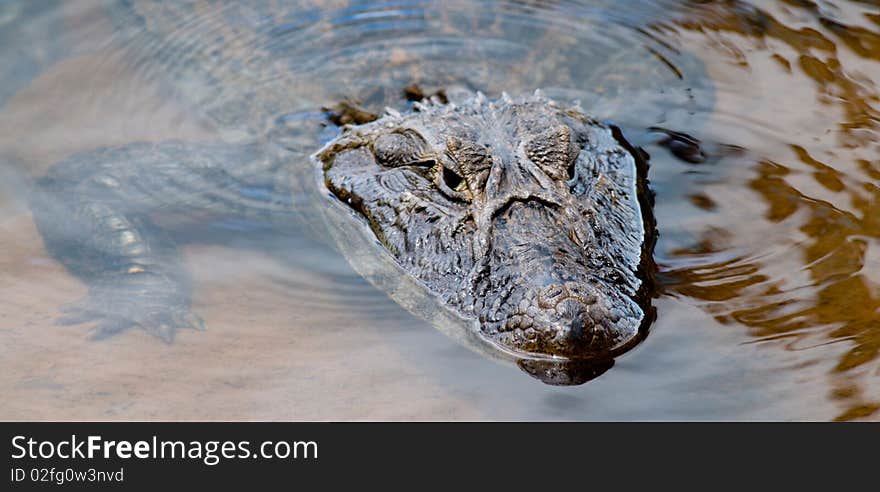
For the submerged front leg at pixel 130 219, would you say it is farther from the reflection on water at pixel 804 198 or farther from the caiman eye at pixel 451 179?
the reflection on water at pixel 804 198

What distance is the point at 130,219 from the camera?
5613mm

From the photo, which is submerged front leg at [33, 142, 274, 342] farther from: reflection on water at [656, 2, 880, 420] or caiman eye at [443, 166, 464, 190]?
reflection on water at [656, 2, 880, 420]

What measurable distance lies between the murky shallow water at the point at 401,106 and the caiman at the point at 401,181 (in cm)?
4

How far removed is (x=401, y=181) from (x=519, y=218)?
2.99 ft

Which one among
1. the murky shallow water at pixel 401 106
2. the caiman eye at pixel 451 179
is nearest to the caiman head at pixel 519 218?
the caiman eye at pixel 451 179

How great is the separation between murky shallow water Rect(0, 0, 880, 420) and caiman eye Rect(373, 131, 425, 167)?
2.16 ft

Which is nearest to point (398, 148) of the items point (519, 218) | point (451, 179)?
point (451, 179)

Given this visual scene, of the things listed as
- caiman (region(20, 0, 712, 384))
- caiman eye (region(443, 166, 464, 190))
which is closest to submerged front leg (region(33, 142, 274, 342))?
caiman (region(20, 0, 712, 384))

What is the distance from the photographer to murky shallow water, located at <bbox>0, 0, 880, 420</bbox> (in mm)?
4078

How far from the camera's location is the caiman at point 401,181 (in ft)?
13.9

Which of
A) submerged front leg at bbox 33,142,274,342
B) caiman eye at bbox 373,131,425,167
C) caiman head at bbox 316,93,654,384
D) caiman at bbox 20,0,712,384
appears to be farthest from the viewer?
caiman eye at bbox 373,131,425,167

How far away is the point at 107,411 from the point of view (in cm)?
401

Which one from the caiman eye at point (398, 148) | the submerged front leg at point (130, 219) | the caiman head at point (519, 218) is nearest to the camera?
the caiman head at point (519, 218)

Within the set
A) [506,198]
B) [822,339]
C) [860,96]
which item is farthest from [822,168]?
[506,198]
